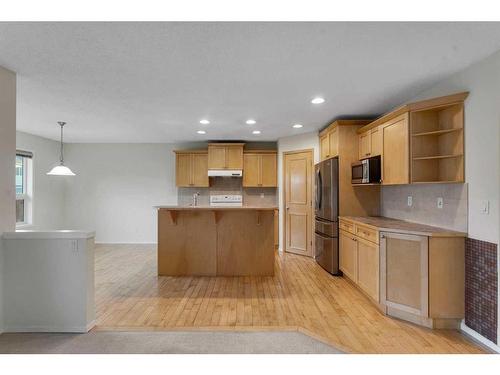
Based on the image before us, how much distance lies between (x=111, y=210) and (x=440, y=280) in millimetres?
6626

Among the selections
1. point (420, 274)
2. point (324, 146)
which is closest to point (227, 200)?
point (324, 146)

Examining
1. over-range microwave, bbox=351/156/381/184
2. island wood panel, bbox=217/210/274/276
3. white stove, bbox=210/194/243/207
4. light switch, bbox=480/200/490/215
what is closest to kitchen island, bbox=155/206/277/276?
island wood panel, bbox=217/210/274/276

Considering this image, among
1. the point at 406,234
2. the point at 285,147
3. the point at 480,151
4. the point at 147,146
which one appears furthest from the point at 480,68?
the point at 147,146

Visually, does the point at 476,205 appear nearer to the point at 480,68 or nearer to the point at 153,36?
the point at 480,68

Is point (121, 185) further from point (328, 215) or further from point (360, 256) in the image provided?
point (360, 256)

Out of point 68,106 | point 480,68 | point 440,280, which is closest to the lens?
point 480,68

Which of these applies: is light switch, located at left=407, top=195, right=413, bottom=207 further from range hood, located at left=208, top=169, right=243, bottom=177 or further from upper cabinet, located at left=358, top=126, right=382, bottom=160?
range hood, located at left=208, top=169, right=243, bottom=177

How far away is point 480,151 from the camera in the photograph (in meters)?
2.58

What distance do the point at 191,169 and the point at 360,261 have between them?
13.8ft

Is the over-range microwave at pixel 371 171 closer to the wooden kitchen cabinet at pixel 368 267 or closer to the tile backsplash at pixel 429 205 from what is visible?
the tile backsplash at pixel 429 205

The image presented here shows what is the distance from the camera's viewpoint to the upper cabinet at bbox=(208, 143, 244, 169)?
643cm

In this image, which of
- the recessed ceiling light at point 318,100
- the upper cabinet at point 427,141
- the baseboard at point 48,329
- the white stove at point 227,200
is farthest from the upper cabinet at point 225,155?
the baseboard at point 48,329

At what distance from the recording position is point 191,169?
261 inches

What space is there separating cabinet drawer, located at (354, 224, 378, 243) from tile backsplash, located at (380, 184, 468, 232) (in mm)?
605
